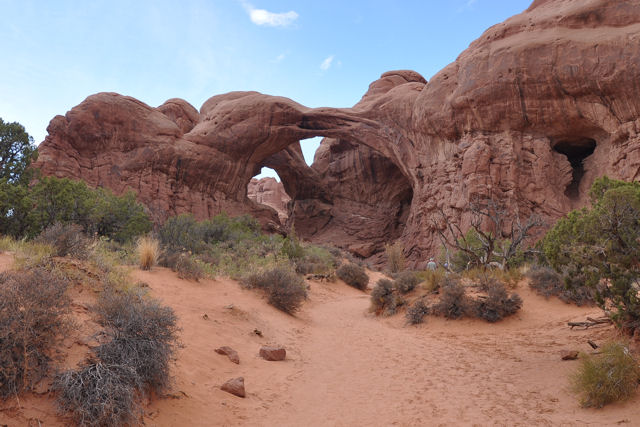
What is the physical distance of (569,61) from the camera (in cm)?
1694

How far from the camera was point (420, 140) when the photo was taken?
2327 cm

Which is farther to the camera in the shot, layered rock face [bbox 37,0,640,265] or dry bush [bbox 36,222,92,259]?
layered rock face [bbox 37,0,640,265]

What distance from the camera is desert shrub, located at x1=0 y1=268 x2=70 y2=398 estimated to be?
260 centimetres

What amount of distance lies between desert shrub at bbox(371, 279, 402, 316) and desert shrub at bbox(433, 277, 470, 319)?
131cm

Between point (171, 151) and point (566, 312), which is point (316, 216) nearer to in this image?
point (171, 151)

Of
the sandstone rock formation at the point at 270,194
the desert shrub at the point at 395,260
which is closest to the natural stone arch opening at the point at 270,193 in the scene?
the sandstone rock formation at the point at 270,194

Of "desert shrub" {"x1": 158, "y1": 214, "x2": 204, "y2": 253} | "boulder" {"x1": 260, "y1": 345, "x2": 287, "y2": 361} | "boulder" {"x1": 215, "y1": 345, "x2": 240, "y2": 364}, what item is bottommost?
"boulder" {"x1": 260, "y1": 345, "x2": 287, "y2": 361}

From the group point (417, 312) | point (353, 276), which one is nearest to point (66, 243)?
point (417, 312)

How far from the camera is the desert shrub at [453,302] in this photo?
28.4ft

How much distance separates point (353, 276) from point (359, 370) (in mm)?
10599

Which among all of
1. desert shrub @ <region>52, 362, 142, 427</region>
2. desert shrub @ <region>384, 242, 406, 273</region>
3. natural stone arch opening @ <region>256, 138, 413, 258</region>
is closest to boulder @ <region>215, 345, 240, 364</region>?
desert shrub @ <region>52, 362, 142, 427</region>

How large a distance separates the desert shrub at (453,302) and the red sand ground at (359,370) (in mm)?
206

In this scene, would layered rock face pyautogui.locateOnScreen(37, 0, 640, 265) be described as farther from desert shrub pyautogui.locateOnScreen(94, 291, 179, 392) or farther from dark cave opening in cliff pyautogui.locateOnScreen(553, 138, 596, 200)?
desert shrub pyautogui.locateOnScreen(94, 291, 179, 392)

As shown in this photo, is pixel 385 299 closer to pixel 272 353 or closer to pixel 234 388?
pixel 272 353
